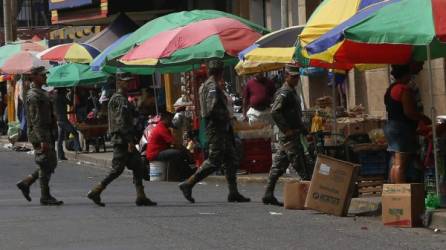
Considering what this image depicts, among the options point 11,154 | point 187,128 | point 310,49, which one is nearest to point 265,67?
point 187,128

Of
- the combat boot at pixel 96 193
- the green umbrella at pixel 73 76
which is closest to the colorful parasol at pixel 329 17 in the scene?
the combat boot at pixel 96 193

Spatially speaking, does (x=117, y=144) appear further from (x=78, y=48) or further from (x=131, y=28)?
(x=131, y=28)

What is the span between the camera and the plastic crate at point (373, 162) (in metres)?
14.3

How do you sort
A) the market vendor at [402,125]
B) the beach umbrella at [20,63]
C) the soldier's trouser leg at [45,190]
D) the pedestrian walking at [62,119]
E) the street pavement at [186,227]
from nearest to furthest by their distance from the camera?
1. the street pavement at [186,227]
2. the market vendor at [402,125]
3. the soldier's trouser leg at [45,190]
4. the pedestrian walking at [62,119]
5. the beach umbrella at [20,63]

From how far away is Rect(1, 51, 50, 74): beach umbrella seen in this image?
30719mm

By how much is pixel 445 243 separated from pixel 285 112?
3722 millimetres

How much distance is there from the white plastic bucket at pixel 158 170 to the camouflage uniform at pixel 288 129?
5.61 metres

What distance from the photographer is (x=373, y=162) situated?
14375 millimetres

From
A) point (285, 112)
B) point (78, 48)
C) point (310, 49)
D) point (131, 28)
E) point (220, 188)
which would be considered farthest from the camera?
point (131, 28)

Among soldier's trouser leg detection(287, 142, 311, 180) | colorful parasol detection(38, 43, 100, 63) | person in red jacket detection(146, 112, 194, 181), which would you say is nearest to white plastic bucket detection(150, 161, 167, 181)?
person in red jacket detection(146, 112, 194, 181)

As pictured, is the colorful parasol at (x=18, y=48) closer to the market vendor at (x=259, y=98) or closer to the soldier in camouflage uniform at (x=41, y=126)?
the market vendor at (x=259, y=98)

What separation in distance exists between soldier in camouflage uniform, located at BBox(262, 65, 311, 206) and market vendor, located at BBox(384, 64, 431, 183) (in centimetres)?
150

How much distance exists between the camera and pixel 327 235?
11422mm

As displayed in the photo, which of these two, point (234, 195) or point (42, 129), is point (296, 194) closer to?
point (234, 195)
